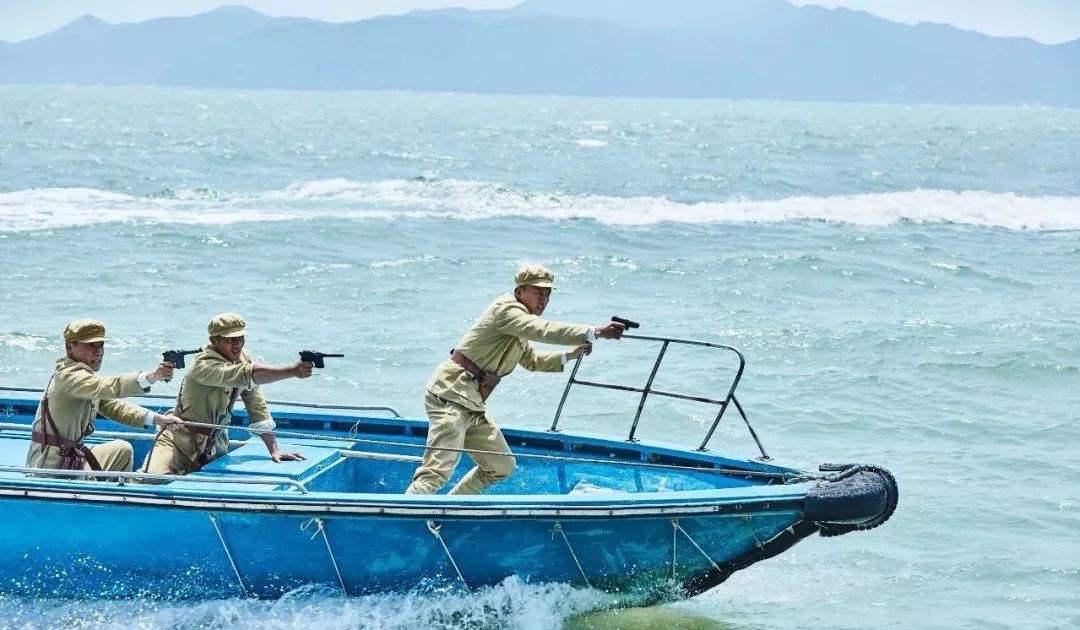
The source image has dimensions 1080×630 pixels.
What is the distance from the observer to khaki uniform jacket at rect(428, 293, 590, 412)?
30.2ft

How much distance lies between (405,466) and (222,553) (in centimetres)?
189

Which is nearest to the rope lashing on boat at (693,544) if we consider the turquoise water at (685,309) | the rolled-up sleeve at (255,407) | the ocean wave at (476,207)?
the turquoise water at (685,309)

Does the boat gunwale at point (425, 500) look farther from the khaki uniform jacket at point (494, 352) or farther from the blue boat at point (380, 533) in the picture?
the khaki uniform jacket at point (494, 352)

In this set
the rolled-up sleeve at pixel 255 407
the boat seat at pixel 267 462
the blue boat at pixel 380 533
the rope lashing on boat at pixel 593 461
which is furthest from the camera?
the rolled-up sleeve at pixel 255 407

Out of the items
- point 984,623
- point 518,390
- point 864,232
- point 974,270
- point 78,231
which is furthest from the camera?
point 864,232

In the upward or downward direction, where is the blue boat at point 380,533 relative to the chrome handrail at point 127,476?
downward

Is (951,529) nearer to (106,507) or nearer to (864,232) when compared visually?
(106,507)

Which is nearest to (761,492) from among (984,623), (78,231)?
(984,623)

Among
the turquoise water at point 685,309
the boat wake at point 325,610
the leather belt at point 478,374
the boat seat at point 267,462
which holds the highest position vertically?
the leather belt at point 478,374

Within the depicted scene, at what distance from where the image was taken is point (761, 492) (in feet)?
30.1

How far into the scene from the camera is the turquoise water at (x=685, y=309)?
1101 centimetres

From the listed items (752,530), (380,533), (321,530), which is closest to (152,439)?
(321,530)

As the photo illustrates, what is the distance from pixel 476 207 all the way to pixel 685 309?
16.4 meters

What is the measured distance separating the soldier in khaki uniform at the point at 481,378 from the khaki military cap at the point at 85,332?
227cm
